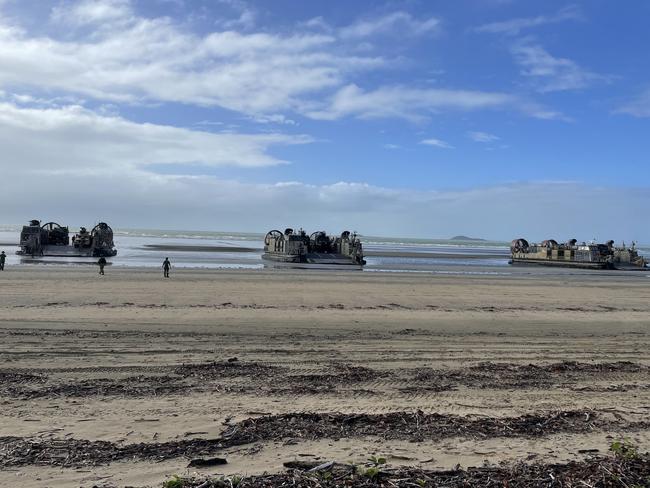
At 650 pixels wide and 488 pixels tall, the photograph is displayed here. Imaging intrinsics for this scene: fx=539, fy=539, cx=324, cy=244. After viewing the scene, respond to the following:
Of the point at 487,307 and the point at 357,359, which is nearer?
the point at 357,359

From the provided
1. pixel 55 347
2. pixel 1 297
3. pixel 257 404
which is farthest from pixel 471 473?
pixel 1 297

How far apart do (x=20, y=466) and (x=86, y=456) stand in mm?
468

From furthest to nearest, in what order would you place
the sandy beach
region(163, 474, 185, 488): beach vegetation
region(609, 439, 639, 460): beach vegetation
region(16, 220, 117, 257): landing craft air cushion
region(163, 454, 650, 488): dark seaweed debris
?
region(16, 220, 117, 257): landing craft air cushion, the sandy beach, region(609, 439, 639, 460): beach vegetation, region(163, 454, 650, 488): dark seaweed debris, region(163, 474, 185, 488): beach vegetation

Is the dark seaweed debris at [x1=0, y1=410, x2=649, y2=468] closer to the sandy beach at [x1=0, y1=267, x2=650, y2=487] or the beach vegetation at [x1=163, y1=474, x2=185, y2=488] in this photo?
the sandy beach at [x1=0, y1=267, x2=650, y2=487]

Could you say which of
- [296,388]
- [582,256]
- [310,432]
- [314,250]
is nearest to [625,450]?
[310,432]

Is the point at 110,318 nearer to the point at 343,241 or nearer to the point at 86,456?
the point at 86,456

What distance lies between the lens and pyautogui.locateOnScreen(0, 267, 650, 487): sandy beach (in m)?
4.60

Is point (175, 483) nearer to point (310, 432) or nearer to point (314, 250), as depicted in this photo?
point (310, 432)

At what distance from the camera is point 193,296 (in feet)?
58.7

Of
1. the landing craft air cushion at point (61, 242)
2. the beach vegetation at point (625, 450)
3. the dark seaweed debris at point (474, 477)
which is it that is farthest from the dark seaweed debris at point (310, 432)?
the landing craft air cushion at point (61, 242)

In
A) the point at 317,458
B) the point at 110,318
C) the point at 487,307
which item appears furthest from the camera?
the point at 487,307

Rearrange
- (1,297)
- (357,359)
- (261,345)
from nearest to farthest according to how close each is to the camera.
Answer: (357,359), (261,345), (1,297)

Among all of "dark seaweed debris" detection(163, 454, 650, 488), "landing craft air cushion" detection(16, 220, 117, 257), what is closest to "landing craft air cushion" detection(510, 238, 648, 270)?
"landing craft air cushion" detection(16, 220, 117, 257)

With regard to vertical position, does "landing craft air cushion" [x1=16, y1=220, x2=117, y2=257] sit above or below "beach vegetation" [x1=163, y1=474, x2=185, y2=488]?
above
